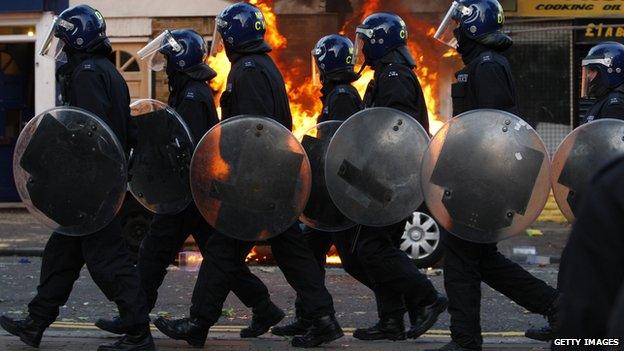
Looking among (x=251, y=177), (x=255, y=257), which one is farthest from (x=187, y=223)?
(x=255, y=257)

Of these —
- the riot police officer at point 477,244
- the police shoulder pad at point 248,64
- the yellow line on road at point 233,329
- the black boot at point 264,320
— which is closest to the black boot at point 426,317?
the yellow line on road at point 233,329

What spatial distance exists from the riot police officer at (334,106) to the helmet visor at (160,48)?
3.18 ft

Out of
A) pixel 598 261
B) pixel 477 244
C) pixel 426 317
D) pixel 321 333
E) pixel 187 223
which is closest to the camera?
pixel 598 261

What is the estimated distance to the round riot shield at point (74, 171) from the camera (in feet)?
20.2

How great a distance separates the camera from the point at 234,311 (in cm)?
850

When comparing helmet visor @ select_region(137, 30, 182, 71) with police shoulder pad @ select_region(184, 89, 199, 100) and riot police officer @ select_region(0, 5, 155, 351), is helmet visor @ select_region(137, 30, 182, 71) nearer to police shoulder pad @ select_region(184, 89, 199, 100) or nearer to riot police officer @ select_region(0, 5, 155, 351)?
police shoulder pad @ select_region(184, 89, 199, 100)

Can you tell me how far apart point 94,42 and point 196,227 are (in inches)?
53.3

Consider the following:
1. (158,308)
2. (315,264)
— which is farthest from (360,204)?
(158,308)

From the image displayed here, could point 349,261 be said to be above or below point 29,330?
above

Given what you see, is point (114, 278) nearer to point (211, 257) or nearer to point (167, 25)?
point (211, 257)

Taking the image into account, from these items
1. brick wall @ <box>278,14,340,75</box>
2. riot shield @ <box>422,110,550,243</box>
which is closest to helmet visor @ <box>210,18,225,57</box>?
riot shield @ <box>422,110,550,243</box>

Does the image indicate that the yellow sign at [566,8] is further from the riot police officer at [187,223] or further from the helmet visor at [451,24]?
the riot police officer at [187,223]

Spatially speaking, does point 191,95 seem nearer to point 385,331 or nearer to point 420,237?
point 385,331

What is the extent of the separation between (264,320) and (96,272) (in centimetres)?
123
